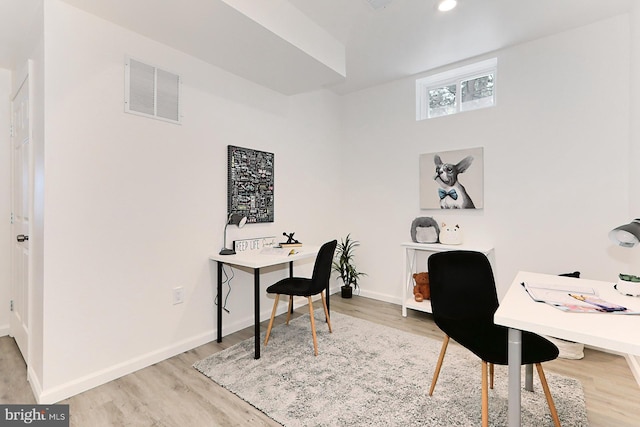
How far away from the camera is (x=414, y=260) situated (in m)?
3.63

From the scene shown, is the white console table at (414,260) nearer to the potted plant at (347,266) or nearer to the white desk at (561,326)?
the potted plant at (347,266)

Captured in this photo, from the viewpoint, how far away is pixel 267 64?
2660mm

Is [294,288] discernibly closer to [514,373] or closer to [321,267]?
[321,267]

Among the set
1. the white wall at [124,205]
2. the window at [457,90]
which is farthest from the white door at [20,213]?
the window at [457,90]

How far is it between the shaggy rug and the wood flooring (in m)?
0.08

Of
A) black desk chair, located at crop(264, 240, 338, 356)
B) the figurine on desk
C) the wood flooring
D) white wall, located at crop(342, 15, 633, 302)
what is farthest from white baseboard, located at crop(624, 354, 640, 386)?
the figurine on desk

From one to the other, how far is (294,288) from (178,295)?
93 cm

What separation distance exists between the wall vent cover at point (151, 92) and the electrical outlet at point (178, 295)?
1.34 metres

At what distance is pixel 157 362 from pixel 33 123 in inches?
73.2

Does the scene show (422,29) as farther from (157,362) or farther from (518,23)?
(157,362)

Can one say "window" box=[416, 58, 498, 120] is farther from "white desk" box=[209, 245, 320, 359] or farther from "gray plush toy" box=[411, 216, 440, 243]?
"white desk" box=[209, 245, 320, 359]

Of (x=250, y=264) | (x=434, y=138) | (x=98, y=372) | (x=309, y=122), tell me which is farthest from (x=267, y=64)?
(x=98, y=372)

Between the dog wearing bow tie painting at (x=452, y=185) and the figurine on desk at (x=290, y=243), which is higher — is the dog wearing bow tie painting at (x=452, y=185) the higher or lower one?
the higher one

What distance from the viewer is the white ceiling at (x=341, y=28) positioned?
6.54 ft
